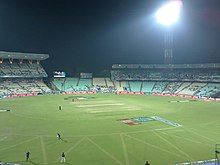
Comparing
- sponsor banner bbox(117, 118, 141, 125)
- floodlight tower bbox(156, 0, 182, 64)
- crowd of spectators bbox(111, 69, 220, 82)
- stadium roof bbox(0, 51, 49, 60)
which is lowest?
sponsor banner bbox(117, 118, 141, 125)

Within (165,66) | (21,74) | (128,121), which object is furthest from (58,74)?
(128,121)

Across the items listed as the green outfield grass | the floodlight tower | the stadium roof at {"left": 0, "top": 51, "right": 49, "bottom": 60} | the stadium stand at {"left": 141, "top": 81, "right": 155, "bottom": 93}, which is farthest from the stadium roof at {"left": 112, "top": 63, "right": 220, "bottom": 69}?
the green outfield grass

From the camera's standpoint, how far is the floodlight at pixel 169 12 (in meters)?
74.8

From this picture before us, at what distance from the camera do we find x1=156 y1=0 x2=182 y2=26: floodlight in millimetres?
74812

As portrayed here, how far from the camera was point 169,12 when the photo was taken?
263ft

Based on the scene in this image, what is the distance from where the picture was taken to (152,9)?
8250 cm

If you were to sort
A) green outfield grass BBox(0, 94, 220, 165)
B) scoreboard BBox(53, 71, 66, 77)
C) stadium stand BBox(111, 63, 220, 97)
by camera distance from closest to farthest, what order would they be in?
green outfield grass BBox(0, 94, 220, 165)
stadium stand BBox(111, 63, 220, 97)
scoreboard BBox(53, 71, 66, 77)

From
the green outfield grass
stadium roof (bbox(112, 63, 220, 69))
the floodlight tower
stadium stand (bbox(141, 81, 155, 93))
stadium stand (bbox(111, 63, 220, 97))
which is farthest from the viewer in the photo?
stadium stand (bbox(141, 81, 155, 93))

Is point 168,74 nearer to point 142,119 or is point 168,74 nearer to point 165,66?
point 165,66

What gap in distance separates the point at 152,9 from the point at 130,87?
43070 mm

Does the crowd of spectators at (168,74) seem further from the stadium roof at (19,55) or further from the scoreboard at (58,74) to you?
the stadium roof at (19,55)

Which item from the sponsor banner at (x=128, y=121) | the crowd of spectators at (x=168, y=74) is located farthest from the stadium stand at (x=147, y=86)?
the sponsor banner at (x=128, y=121)

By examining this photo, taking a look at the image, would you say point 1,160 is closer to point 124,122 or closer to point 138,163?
point 138,163

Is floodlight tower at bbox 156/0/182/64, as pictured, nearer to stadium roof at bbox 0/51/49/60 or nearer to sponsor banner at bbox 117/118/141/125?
sponsor banner at bbox 117/118/141/125
